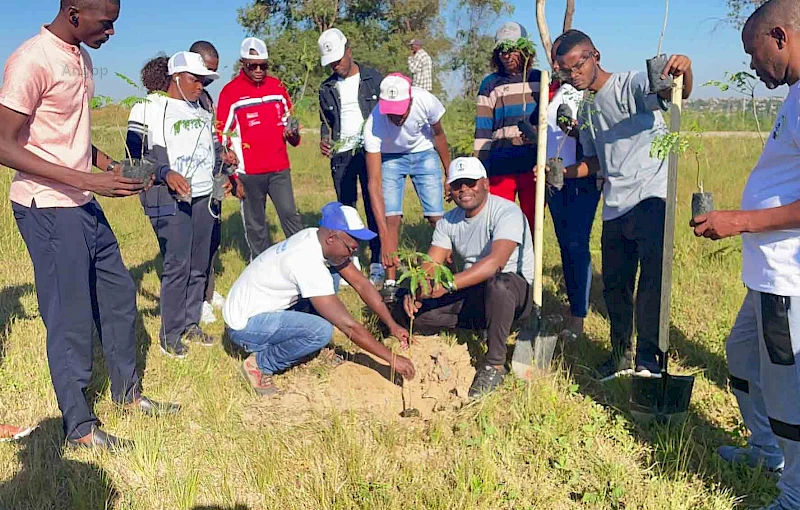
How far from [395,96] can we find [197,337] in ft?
7.69

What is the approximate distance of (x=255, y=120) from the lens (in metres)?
5.59

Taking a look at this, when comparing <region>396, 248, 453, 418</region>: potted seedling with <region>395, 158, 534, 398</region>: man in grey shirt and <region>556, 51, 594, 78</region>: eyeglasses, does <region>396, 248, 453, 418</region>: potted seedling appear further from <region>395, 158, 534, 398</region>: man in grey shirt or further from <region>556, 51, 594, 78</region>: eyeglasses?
<region>556, 51, 594, 78</region>: eyeglasses

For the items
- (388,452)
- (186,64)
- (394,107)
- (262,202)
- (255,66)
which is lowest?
(388,452)

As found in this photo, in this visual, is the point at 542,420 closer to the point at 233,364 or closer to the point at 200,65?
the point at 233,364

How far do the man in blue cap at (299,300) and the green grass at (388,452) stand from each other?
302 mm

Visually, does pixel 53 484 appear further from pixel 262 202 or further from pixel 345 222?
pixel 262 202

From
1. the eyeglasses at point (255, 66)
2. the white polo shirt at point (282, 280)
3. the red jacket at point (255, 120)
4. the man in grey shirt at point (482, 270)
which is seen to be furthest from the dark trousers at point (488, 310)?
the eyeglasses at point (255, 66)

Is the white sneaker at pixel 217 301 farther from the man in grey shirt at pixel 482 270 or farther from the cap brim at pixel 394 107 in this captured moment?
the cap brim at pixel 394 107

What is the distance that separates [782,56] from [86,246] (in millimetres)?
3101

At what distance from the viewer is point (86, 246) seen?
3.08 m

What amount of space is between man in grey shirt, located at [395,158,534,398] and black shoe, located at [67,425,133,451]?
1704mm

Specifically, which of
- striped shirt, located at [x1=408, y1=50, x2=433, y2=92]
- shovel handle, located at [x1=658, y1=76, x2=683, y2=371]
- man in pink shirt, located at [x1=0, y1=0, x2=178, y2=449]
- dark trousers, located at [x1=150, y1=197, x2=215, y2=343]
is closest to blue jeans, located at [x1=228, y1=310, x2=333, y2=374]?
dark trousers, located at [x1=150, y1=197, x2=215, y2=343]

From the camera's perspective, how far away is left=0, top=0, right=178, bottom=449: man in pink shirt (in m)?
2.74

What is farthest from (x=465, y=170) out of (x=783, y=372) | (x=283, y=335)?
(x=783, y=372)
